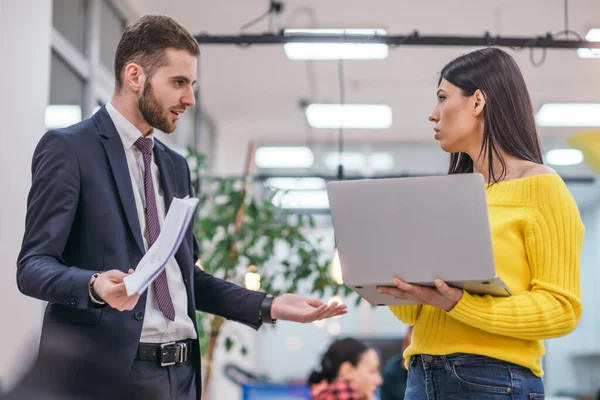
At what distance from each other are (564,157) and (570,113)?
6.82ft

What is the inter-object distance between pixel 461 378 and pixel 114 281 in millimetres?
798

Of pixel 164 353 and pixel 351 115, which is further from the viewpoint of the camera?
pixel 351 115

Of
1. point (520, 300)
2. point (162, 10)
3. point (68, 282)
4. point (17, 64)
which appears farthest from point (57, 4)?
point (520, 300)

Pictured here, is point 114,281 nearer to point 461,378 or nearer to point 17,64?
point 461,378

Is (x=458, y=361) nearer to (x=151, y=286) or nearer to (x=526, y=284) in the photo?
(x=526, y=284)

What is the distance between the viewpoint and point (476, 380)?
1.80 m

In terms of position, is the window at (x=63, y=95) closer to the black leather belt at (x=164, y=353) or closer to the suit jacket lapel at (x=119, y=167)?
the suit jacket lapel at (x=119, y=167)

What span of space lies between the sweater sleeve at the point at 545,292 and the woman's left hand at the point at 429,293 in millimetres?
18

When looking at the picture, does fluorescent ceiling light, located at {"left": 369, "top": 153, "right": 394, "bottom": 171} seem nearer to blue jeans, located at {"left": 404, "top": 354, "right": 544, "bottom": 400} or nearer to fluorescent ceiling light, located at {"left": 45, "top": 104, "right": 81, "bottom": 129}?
fluorescent ceiling light, located at {"left": 45, "top": 104, "right": 81, "bottom": 129}

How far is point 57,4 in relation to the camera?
5.48 meters

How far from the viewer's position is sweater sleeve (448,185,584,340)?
5.79 feet

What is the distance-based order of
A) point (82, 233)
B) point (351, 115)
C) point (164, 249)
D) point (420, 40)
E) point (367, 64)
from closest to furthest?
point (164, 249)
point (82, 233)
point (420, 40)
point (367, 64)
point (351, 115)

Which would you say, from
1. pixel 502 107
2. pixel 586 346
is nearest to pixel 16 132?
pixel 502 107

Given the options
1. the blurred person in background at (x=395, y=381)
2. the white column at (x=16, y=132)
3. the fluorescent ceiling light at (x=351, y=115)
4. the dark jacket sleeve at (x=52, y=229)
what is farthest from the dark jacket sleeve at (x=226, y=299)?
the fluorescent ceiling light at (x=351, y=115)
